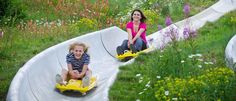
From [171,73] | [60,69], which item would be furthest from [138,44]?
[171,73]

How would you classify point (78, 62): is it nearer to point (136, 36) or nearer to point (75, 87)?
point (75, 87)

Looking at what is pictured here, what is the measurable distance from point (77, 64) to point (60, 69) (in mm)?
943

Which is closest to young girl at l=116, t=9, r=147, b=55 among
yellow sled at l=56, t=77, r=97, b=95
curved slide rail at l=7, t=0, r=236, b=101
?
curved slide rail at l=7, t=0, r=236, b=101

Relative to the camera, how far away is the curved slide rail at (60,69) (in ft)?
26.5

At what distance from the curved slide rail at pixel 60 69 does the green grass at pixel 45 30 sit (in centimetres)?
37

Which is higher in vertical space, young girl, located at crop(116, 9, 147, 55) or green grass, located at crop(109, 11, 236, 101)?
young girl, located at crop(116, 9, 147, 55)

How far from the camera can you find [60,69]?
9930mm

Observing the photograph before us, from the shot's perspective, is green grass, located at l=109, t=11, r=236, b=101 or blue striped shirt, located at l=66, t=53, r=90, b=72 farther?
blue striped shirt, located at l=66, t=53, r=90, b=72

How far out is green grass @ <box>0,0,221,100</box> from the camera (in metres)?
9.42

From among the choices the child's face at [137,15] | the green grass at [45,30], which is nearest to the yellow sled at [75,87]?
the green grass at [45,30]

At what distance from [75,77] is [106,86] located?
577 mm

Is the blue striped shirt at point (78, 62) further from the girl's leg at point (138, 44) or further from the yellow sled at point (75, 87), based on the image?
the girl's leg at point (138, 44)

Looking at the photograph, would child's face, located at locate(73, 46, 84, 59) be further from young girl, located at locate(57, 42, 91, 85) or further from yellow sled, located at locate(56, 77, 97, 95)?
yellow sled, located at locate(56, 77, 97, 95)

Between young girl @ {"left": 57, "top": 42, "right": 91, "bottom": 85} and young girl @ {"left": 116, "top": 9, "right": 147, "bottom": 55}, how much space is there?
93.4 inches
